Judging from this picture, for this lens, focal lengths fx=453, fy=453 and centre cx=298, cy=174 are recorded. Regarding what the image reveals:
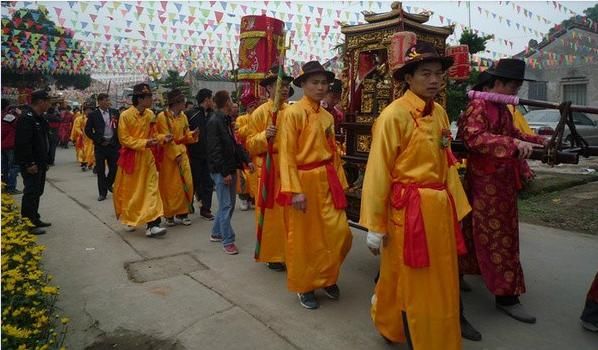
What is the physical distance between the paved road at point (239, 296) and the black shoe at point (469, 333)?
0.04 m

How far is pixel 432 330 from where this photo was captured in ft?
8.26

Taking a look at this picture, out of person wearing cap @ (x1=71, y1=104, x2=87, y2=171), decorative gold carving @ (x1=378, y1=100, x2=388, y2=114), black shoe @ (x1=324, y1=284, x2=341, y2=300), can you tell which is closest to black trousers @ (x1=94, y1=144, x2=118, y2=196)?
person wearing cap @ (x1=71, y1=104, x2=87, y2=171)

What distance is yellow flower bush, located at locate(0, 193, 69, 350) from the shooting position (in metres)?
2.43

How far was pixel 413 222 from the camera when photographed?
2549 mm

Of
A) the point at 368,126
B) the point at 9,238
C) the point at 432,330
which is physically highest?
the point at 368,126

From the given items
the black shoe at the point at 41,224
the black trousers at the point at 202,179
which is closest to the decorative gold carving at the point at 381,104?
the black trousers at the point at 202,179

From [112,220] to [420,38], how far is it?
4.89 meters

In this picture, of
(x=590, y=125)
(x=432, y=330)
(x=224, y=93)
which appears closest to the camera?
(x=432, y=330)

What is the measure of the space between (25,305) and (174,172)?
3617 millimetres

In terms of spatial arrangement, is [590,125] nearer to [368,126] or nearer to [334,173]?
[368,126]

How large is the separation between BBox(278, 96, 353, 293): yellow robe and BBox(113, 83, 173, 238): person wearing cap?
2748 millimetres

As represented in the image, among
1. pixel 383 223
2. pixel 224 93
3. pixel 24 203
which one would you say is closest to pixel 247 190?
pixel 224 93

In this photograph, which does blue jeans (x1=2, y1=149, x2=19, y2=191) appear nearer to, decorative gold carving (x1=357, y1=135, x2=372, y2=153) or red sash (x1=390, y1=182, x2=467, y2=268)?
decorative gold carving (x1=357, y1=135, x2=372, y2=153)

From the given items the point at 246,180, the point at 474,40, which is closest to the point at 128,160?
the point at 246,180
